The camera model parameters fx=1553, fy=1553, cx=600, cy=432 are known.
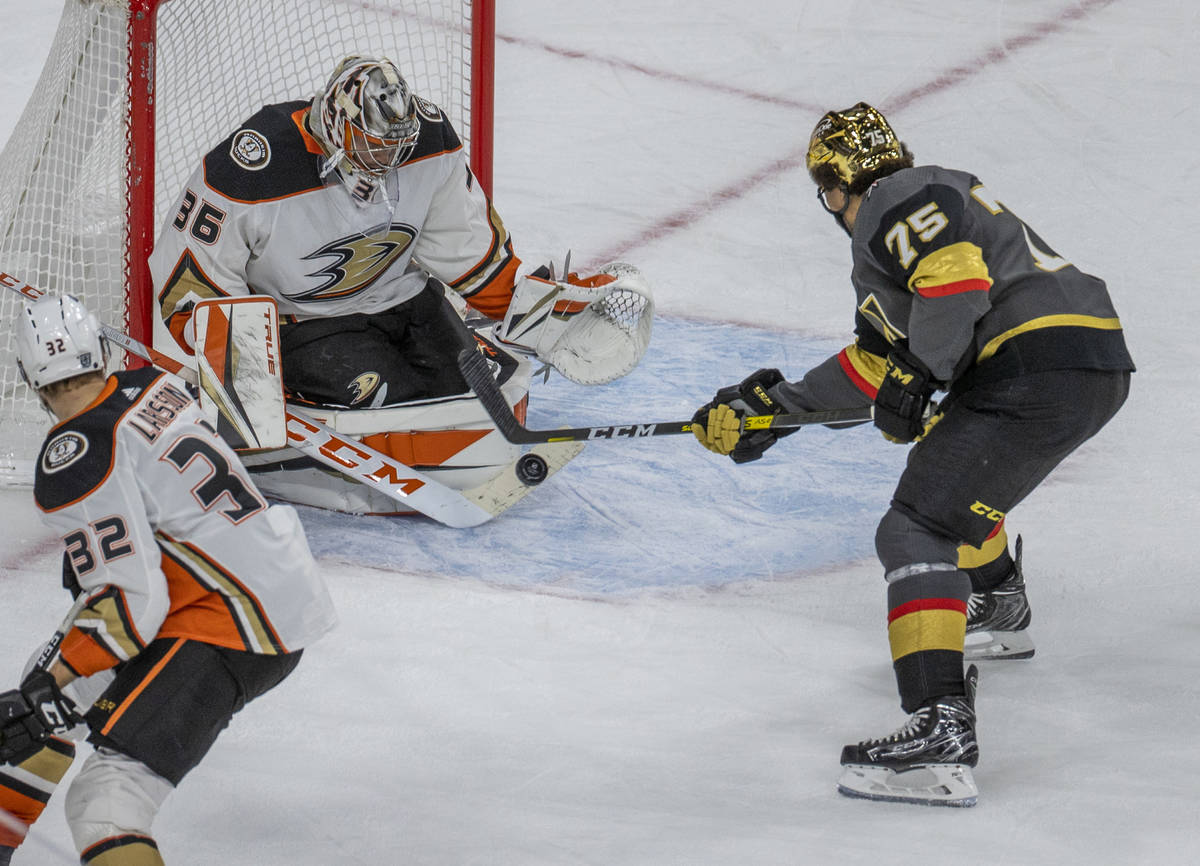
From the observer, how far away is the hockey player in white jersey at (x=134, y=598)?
1807 mm

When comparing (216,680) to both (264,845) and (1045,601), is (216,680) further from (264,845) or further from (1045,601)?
(1045,601)

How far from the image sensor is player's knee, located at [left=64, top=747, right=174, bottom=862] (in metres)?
1.76

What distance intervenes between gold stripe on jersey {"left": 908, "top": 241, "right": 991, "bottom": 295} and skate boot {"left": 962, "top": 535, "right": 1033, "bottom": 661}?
28.7 inches

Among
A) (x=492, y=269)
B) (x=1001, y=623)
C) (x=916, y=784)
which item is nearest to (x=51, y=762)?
(x=916, y=784)

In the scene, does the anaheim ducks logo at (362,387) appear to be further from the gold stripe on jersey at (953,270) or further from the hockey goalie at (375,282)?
the gold stripe on jersey at (953,270)

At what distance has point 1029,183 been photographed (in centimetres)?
487

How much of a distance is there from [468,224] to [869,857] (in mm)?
1730

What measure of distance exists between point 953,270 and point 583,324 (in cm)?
137

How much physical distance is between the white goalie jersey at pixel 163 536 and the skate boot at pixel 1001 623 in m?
1.25

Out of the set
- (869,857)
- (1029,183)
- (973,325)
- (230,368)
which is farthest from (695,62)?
(869,857)

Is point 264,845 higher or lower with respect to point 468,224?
lower

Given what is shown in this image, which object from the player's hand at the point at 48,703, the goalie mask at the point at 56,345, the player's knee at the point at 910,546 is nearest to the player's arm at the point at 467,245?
the player's knee at the point at 910,546

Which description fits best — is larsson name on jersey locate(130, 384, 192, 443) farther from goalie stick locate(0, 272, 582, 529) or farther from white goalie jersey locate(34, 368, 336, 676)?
goalie stick locate(0, 272, 582, 529)

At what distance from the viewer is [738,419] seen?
269 centimetres
